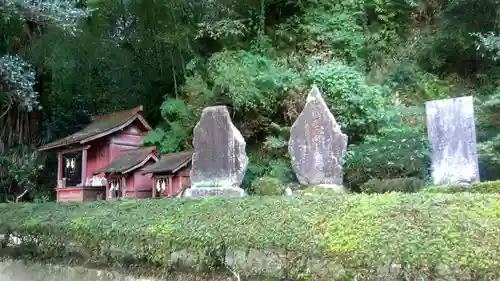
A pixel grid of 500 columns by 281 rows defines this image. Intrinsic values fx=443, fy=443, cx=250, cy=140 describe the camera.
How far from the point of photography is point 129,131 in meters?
13.9

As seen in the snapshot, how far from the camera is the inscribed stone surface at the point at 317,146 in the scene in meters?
8.85

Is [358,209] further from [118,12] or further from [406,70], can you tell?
[118,12]

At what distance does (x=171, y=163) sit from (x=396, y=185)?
18.4 ft

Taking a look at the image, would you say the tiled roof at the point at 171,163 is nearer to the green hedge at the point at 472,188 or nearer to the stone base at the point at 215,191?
the stone base at the point at 215,191

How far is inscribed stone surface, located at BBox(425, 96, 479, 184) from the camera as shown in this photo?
8.26 metres

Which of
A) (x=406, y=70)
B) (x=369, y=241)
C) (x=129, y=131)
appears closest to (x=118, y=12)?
(x=129, y=131)

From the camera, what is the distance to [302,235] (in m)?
3.85

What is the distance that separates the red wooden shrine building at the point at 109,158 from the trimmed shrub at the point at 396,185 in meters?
5.34

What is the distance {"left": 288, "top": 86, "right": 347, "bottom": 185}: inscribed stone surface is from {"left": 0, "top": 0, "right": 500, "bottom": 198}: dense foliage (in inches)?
57.9

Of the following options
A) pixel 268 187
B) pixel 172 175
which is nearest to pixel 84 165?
pixel 172 175

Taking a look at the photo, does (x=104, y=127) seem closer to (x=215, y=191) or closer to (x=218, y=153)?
(x=218, y=153)

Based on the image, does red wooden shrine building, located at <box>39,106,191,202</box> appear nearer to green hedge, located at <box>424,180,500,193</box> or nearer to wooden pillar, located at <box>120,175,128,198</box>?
wooden pillar, located at <box>120,175,128,198</box>

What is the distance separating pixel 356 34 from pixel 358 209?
1187 centimetres

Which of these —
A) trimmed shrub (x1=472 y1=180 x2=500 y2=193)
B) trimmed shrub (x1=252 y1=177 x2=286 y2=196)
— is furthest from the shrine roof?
trimmed shrub (x1=472 y1=180 x2=500 y2=193)
